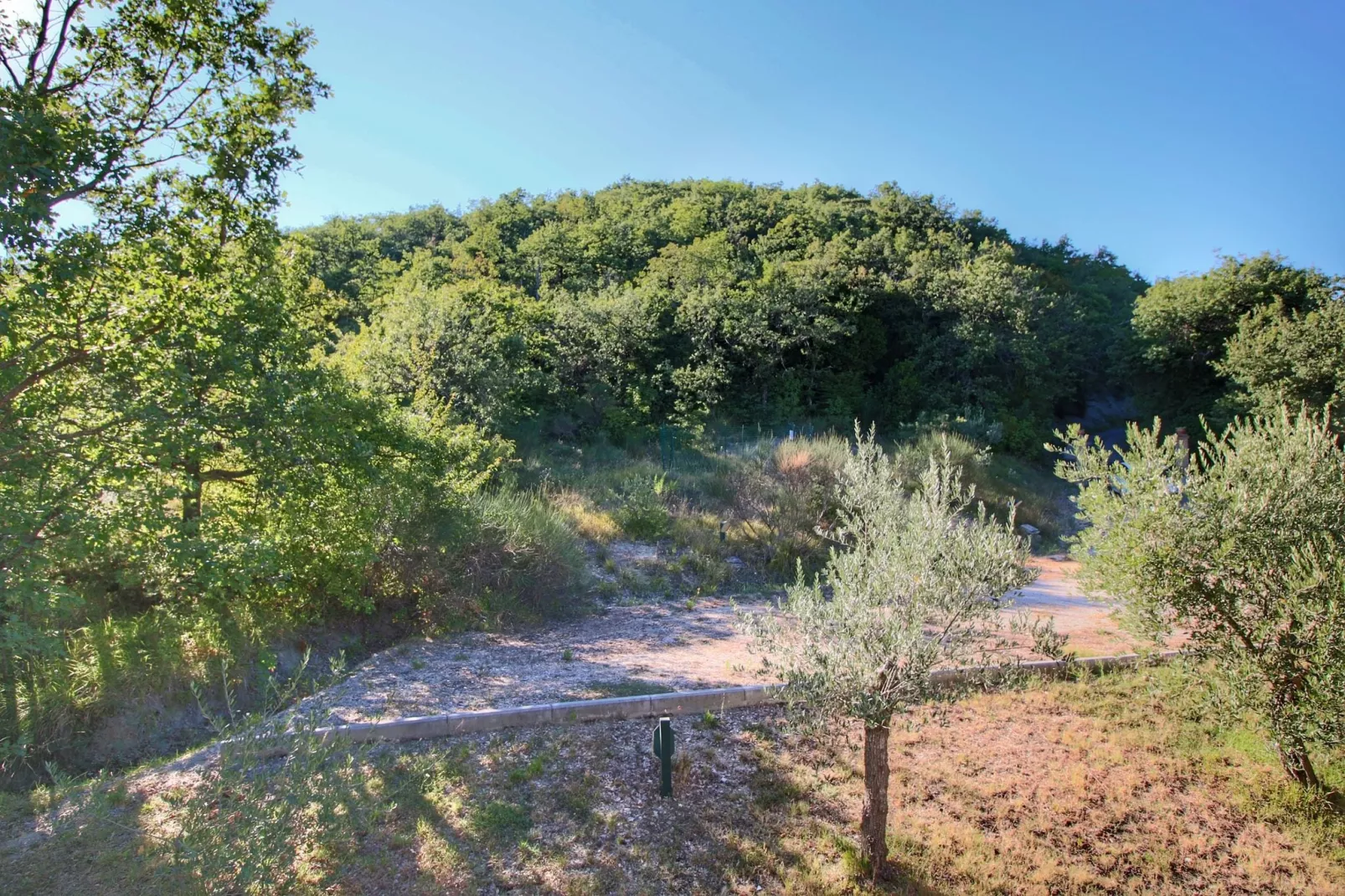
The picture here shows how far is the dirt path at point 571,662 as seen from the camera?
5902mm

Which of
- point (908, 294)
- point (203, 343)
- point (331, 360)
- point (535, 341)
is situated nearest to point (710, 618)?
point (331, 360)

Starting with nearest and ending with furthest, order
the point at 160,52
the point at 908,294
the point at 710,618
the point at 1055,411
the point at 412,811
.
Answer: the point at 412,811
the point at 160,52
the point at 710,618
the point at 908,294
the point at 1055,411

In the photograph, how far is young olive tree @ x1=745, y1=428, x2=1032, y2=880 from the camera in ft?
12.4

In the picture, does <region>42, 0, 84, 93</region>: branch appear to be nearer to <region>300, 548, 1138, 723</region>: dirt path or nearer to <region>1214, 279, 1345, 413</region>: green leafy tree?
<region>300, 548, 1138, 723</region>: dirt path

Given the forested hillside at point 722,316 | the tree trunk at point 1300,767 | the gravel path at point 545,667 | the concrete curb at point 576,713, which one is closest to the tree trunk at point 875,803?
the concrete curb at point 576,713

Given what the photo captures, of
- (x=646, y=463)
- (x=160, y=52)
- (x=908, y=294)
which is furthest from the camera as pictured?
(x=908, y=294)

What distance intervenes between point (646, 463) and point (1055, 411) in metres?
19.3

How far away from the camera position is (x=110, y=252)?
5688 millimetres

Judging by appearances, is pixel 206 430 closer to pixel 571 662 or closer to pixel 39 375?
pixel 39 375

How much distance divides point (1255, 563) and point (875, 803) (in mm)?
3063

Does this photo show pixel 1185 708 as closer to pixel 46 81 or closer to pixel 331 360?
pixel 331 360

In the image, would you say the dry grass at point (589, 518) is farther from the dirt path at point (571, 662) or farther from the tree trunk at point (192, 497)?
the tree trunk at point (192, 497)

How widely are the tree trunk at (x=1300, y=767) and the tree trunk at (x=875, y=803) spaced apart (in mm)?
3035

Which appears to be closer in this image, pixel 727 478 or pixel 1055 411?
pixel 727 478
